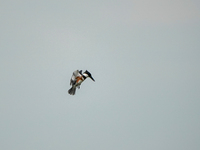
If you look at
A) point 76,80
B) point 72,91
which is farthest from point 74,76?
point 72,91

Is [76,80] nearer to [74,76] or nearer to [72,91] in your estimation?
[74,76]

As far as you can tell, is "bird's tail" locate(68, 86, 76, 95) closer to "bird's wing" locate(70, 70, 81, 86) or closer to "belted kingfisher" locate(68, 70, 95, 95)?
"belted kingfisher" locate(68, 70, 95, 95)

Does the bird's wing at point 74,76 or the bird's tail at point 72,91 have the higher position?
the bird's wing at point 74,76

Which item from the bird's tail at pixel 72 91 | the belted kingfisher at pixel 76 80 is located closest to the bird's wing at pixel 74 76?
the belted kingfisher at pixel 76 80

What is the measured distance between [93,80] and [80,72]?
1488 mm

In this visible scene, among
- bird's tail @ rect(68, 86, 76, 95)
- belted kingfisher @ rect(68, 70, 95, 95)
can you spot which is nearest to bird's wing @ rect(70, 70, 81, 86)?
belted kingfisher @ rect(68, 70, 95, 95)

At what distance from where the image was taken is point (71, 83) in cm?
6178

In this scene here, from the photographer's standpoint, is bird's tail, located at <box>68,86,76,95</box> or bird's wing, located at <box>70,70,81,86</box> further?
bird's tail, located at <box>68,86,76,95</box>

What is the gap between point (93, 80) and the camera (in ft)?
207

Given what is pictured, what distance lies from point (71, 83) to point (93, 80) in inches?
66.4

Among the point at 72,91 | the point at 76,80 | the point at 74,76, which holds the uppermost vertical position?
the point at 74,76

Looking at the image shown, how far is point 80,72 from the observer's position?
61.8m

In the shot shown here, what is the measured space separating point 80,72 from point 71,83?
71 cm

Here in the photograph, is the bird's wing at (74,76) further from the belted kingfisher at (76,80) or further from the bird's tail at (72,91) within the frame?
the bird's tail at (72,91)
